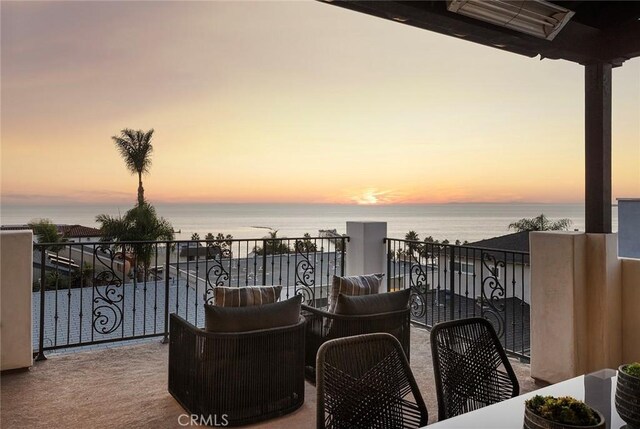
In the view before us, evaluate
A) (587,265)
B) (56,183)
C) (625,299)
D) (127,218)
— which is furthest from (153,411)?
(127,218)

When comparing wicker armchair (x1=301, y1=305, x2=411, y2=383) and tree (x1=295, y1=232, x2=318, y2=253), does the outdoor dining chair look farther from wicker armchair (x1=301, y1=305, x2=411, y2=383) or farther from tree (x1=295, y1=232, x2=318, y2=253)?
tree (x1=295, y1=232, x2=318, y2=253)

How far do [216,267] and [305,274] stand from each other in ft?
3.97

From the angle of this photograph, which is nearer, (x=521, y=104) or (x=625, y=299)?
(x=625, y=299)

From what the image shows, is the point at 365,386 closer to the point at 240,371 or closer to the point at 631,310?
the point at 240,371

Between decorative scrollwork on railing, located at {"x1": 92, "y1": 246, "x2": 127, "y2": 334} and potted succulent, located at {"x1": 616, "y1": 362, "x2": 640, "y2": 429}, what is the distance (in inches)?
161

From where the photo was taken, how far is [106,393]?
10.1 ft

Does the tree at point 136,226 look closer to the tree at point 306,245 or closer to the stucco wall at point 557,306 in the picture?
the tree at point 306,245

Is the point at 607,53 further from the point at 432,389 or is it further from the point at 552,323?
the point at 432,389

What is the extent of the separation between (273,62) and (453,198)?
1192cm

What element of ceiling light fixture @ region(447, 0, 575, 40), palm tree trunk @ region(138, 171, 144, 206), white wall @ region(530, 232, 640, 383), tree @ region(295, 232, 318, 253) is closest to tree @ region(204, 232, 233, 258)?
tree @ region(295, 232, 318, 253)

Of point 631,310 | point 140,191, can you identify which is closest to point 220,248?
point 631,310

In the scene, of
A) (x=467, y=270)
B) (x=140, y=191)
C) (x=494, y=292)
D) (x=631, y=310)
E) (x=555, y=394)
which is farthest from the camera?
(x=140, y=191)

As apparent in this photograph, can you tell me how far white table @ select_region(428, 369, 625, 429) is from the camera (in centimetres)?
120

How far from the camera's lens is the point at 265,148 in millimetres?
11180
